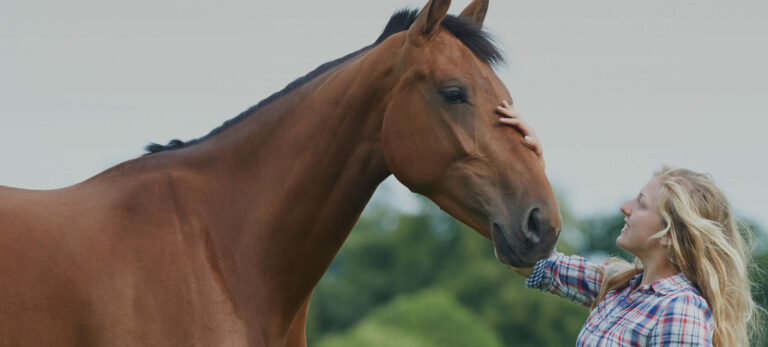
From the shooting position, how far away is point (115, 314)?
3090 mm

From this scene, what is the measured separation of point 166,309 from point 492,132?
165cm

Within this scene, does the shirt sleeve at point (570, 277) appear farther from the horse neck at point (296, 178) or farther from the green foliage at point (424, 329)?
the green foliage at point (424, 329)

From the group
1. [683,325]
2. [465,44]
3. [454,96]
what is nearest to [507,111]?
[454,96]

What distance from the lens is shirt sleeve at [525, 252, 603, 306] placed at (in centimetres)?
402

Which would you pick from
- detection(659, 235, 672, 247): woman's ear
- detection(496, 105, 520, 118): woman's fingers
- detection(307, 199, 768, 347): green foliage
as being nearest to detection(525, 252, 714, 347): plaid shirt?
detection(659, 235, 672, 247): woman's ear

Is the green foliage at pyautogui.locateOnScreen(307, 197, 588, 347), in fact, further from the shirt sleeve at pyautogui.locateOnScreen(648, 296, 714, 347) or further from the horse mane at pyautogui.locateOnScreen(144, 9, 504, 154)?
the shirt sleeve at pyautogui.locateOnScreen(648, 296, 714, 347)

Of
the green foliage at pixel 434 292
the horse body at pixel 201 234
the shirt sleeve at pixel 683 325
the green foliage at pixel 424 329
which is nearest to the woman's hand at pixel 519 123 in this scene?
the horse body at pixel 201 234

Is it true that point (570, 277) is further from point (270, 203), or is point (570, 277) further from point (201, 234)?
point (201, 234)

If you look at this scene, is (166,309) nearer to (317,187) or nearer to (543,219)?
(317,187)

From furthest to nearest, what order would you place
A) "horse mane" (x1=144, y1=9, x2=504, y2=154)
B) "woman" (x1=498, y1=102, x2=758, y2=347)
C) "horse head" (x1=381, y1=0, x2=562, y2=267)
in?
"horse mane" (x1=144, y1=9, x2=504, y2=154), "horse head" (x1=381, y1=0, x2=562, y2=267), "woman" (x1=498, y1=102, x2=758, y2=347)

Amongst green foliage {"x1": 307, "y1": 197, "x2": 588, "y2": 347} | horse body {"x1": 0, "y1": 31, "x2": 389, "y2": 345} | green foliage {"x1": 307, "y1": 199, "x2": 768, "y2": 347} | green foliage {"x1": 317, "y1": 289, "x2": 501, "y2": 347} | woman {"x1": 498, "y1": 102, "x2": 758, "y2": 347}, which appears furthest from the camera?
green foliage {"x1": 307, "y1": 197, "x2": 588, "y2": 347}

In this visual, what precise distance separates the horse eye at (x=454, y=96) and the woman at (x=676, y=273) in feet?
0.59

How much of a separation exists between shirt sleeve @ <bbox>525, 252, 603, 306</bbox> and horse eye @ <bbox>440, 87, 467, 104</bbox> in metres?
1.06

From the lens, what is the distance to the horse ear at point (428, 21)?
3584mm
